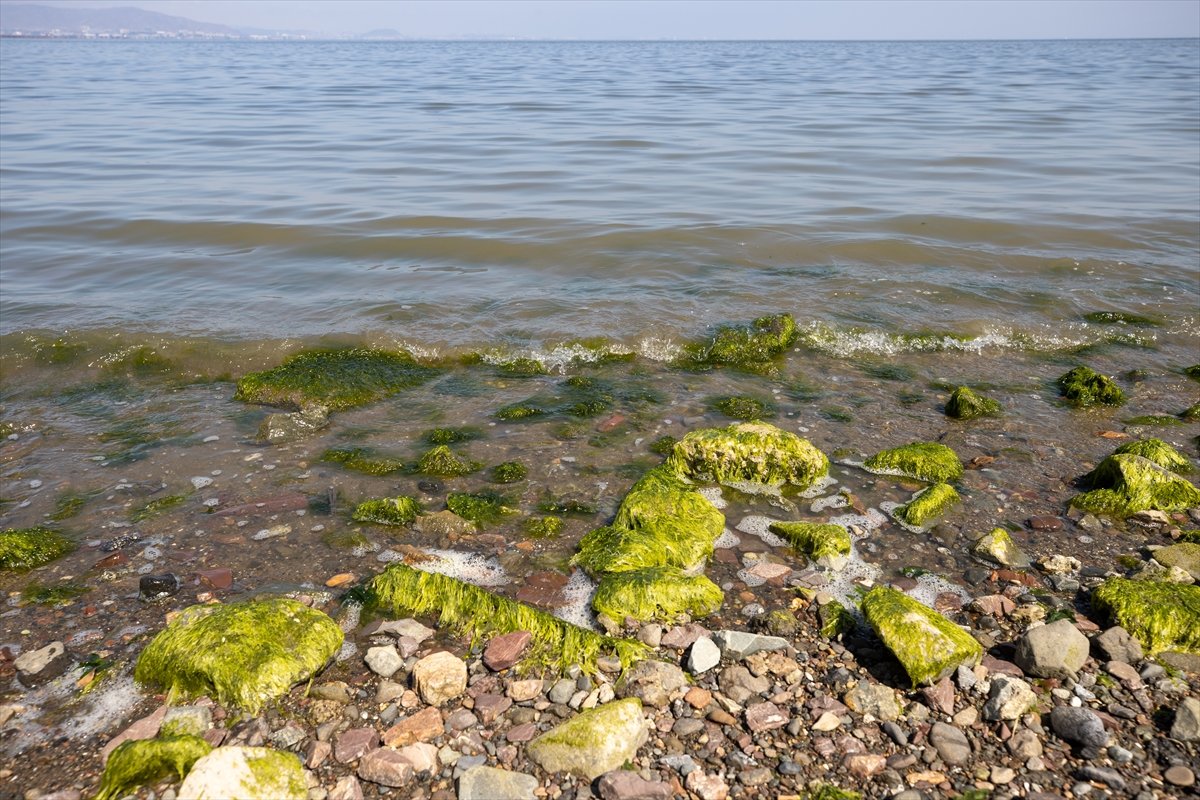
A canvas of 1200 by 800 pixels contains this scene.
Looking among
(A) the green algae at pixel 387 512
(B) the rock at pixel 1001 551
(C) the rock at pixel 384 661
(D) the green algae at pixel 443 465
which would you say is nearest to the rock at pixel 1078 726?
(B) the rock at pixel 1001 551

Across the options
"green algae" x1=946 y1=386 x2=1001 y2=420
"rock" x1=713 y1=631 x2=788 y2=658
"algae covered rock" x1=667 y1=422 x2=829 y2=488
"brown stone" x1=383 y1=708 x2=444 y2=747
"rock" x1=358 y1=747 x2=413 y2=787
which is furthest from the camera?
"green algae" x1=946 y1=386 x2=1001 y2=420

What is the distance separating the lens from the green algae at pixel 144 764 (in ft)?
10.6

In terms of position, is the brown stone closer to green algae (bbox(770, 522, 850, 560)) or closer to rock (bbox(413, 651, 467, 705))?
rock (bbox(413, 651, 467, 705))

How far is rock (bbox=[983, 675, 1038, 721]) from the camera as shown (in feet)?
11.7

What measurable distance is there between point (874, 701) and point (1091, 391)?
187 inches

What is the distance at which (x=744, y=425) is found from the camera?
6000mm

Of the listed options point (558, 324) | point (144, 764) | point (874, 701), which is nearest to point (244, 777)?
point (144, 764)

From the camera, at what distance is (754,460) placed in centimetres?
579

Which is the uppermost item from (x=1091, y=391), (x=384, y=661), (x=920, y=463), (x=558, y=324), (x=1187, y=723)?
(x=1187, y=723)

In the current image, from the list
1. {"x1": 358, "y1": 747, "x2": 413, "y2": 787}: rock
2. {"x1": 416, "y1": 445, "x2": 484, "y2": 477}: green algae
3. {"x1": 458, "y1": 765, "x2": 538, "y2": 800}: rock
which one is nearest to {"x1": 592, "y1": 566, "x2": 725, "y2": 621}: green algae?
{"x1": 458, "y1": 765, "x2": 538, "y2": 800}: rock

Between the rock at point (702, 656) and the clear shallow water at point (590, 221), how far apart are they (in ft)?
16.9

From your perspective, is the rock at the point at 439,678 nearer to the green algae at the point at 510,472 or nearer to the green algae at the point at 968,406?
the green algae at the point at 510,472

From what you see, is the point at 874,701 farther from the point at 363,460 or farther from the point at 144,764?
the point at 363,460

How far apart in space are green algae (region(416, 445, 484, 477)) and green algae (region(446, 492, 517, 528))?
0.37 metres
